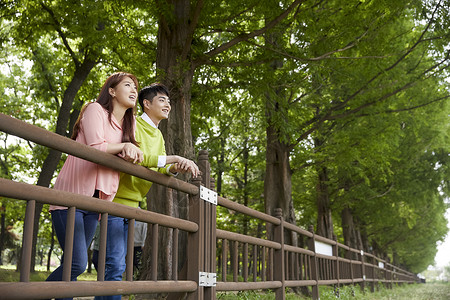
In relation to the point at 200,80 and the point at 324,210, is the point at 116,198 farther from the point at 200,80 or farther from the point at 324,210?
the point at 324,210

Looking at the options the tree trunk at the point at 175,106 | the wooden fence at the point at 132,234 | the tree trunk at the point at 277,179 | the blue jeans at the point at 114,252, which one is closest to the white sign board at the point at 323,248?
the tree trunk at the point at 277,179

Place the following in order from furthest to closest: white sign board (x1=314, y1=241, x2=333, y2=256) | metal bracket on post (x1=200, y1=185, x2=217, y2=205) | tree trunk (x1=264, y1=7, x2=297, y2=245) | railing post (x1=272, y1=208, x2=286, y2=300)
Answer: tree trunk (x1=264, y1=7, x2=297, y2=245) → white sign board (x1=314, y1=241, x2=333, y2=256) → railing post (x1=272, y1=208, x2=286, y2=300) → metal bracket on post (x1=200, y1=185, x2=217, y2=205)

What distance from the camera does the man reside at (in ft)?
9.73

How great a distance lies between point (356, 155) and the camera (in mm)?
12906

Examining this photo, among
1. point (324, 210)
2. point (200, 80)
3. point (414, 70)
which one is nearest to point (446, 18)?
point (414, 70)

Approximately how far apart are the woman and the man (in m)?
0.19

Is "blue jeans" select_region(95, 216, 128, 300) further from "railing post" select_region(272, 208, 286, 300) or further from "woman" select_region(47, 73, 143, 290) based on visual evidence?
"railing post" select_region(272, 208, 286, 300)

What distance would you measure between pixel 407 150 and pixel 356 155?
537 centimetres

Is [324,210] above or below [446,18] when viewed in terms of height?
below

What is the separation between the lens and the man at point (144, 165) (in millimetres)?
2965

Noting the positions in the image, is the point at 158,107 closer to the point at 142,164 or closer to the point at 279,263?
the point at 142,164

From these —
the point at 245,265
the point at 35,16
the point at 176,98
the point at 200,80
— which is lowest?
the point at 245,265

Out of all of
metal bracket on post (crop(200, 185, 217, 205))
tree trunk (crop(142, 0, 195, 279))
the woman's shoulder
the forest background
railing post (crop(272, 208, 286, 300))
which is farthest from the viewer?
the forest background

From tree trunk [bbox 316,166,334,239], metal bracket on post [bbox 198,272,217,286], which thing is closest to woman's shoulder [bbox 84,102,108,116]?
metal bracket on post [bbox 198,272,217,286]
